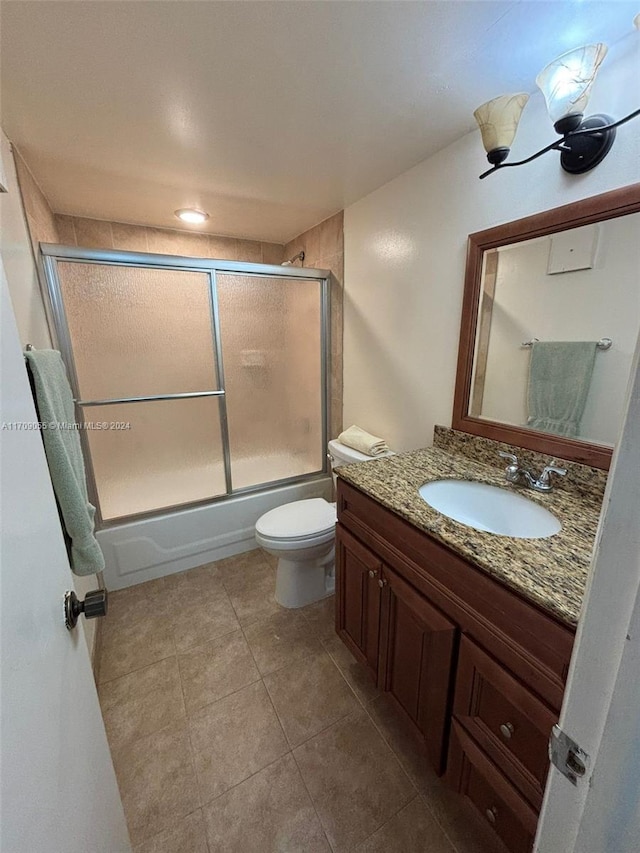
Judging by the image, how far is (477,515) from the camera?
1.22 metres

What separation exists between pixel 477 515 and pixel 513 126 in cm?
124

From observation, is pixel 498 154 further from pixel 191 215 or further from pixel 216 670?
pixel 216 670

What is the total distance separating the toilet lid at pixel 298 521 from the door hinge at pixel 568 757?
4.23ft

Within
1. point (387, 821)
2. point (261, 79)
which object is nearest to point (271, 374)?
point (261, 79)

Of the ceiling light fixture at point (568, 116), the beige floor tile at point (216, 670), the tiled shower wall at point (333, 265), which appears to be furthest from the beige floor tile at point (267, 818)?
the ceiling light fixture at point (568, 116)

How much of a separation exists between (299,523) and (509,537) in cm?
106

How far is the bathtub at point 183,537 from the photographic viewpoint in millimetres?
1920

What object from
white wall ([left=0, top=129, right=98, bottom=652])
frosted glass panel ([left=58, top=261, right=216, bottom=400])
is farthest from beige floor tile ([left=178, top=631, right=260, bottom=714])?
frosted glass panel ([left=58, top=261, right=216, bottom=400])

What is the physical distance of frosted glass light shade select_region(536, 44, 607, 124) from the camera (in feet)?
2.72

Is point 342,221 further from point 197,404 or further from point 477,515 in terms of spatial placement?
point 477,515

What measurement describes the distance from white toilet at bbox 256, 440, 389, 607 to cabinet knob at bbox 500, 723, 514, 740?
38.6 inches

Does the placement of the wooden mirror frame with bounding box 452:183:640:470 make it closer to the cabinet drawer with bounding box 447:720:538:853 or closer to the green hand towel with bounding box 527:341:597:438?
the green hand towel with bounding box 527:341:597:438

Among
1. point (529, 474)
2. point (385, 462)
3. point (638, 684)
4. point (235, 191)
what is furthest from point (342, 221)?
Result: point (638, 684)

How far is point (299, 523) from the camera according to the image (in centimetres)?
173
